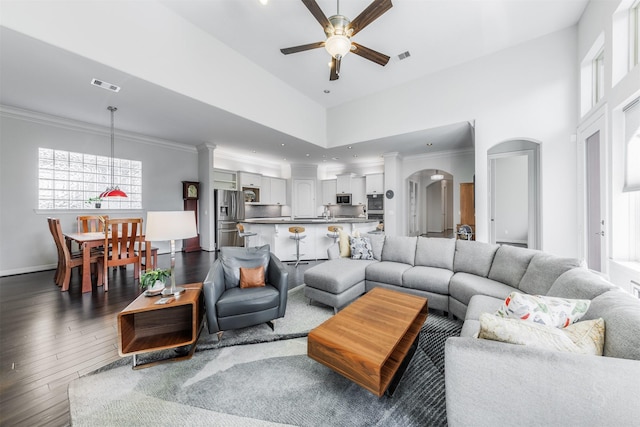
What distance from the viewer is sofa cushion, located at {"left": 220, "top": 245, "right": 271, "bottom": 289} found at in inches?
102

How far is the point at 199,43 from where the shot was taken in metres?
3.84

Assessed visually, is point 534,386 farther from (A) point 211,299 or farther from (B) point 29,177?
(B) point 29,177

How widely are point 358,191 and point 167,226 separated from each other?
7.30m

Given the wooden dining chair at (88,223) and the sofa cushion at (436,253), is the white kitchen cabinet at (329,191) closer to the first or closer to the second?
the sofa cushion at (436,253)

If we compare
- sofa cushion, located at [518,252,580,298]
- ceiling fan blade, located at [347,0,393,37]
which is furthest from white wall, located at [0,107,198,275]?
sofa cushion, located at [518,252,580,298]

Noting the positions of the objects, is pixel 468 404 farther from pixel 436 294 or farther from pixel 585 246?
pixel 585 246

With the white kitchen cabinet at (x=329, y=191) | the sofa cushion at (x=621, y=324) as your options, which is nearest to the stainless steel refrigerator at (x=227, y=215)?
the white kitchen cabinet at (x=329, y=191)

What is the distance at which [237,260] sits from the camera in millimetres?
2711

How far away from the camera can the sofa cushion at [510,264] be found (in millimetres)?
2424

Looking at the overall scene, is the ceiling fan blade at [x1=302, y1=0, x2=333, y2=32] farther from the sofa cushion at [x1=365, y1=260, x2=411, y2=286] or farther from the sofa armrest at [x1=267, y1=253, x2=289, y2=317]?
the sofa cushion at [x1=365, y1=260, x2=411, y2=286]

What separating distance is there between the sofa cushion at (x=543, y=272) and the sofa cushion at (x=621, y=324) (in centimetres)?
82

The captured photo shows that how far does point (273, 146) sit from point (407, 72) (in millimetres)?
3759

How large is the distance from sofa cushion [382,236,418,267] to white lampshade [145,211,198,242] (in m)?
2.67

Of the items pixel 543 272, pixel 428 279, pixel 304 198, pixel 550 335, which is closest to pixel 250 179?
pixel 304 198
